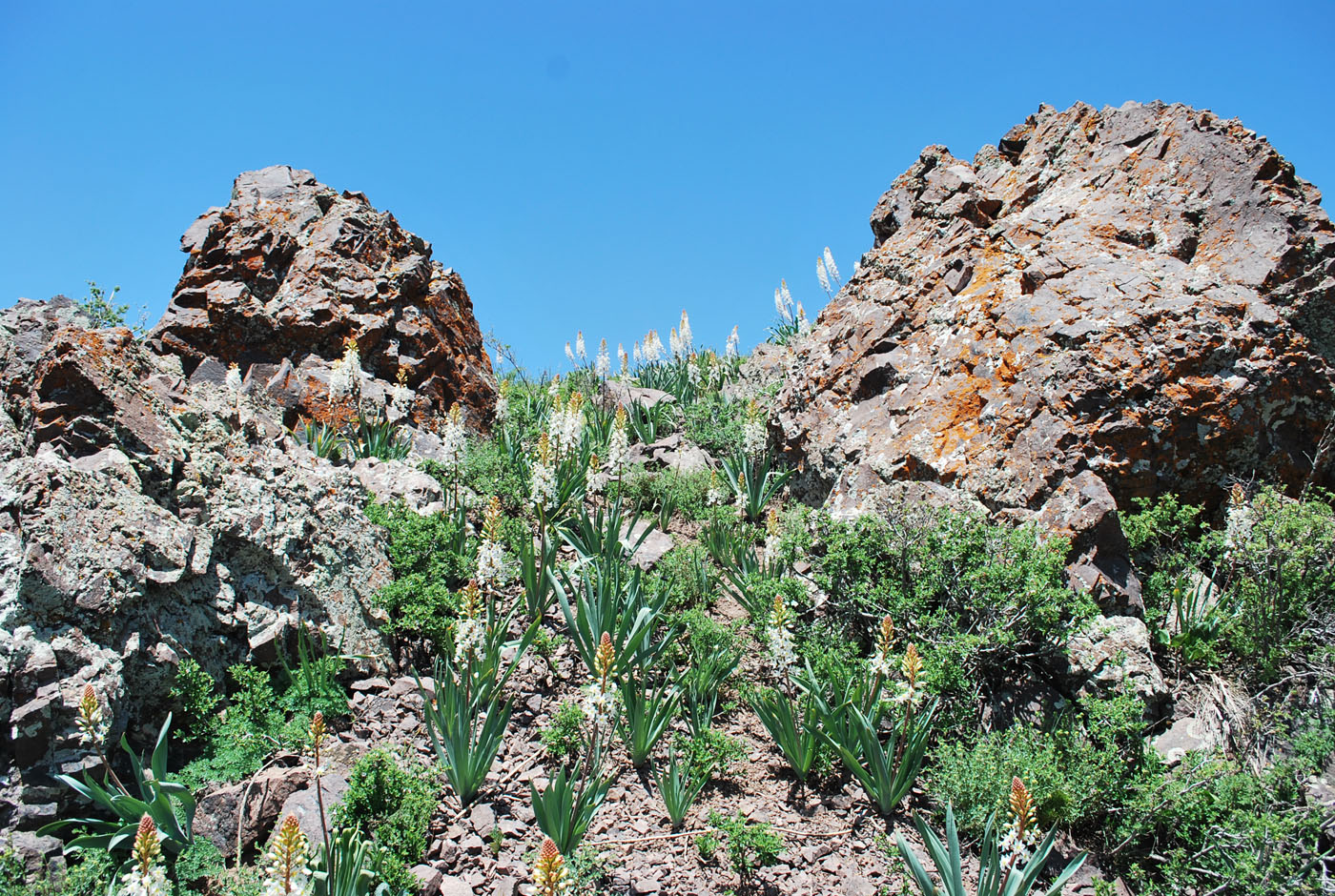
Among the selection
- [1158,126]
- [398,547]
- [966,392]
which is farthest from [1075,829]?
[1158,126]

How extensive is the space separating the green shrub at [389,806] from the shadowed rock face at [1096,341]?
13.4 ft

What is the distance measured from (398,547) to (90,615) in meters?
2.24

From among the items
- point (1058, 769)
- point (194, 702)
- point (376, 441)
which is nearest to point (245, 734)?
point (194, 702)

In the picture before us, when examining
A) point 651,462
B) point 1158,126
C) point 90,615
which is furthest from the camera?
point 651,462

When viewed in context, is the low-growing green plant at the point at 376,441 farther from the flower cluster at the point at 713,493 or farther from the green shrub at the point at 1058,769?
the green shrub at the point at 1058,769

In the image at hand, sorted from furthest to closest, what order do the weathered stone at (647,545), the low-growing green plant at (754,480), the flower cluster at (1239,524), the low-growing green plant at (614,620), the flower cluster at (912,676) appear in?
the low-growing green plant at (754,480) < the weathered stone at (647,545) < the flower cluster at (1239,524) < the low-growing green plant at (614,620) < the flower cluster at (912,676)

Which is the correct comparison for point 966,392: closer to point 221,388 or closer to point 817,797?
point 817,797

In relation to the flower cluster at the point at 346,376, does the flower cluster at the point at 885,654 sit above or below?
below

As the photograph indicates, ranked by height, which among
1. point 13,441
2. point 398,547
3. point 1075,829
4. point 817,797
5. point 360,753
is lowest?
point 1075,829

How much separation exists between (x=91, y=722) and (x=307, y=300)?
21.4 ft

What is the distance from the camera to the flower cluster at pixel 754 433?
788 centimetres

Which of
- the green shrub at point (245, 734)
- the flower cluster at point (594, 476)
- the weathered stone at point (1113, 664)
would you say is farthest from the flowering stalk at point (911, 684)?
the green shrub at point (245, 734)

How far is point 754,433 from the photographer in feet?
26.1

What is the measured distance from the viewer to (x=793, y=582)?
5.60 metres
